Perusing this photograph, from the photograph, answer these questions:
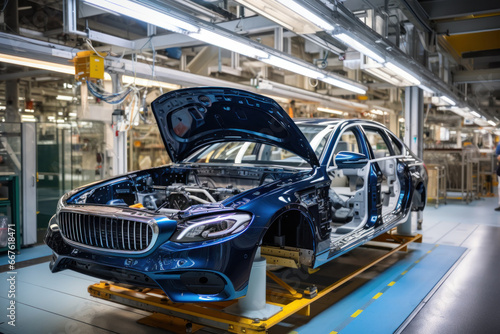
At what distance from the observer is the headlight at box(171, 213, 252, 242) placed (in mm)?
2635

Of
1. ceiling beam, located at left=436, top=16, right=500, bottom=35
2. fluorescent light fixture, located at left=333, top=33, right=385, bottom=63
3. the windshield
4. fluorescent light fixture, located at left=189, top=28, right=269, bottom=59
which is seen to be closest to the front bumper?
the windshield

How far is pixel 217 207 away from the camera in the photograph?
2766 millimetres

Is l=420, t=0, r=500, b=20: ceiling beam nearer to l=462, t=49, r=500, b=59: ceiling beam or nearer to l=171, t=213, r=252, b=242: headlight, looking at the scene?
l=462, t=49, r=500, b=59: ceiling beam

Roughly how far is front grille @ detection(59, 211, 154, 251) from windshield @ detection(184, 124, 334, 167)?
1.61 m

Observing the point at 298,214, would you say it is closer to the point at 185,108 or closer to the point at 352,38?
the point at 185,108

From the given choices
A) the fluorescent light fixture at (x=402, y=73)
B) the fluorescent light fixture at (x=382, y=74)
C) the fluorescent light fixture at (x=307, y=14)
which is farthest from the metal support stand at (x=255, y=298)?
the fluorescent light fixture at (x=382, y=74)

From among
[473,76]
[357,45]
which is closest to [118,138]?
[357,45]

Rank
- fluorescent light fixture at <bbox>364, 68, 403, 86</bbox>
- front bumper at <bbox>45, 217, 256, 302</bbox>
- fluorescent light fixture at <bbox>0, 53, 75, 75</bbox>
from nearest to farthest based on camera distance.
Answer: front bumper at <bbox>45, 217, 256, 302</bbox>, fluorescent light fixture at <bbox>0, 53, 75, 75</bbox>, fluorescent light fixture at <bbox>364, 68, 403, 86</bbox>

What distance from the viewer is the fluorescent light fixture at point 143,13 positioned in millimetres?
3477

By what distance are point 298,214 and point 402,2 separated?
12.3 feet

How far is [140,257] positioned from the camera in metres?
2.67

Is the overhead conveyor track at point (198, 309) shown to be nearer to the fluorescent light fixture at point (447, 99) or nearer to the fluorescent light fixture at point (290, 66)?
the fluorescent light fixture at point (290, 66)

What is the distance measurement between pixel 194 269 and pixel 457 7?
5.51 metres

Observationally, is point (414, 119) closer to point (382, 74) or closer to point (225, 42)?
point (382, 74)
